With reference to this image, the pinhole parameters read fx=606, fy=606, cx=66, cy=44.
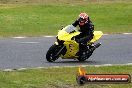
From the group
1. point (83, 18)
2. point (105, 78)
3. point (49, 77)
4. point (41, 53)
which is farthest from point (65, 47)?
point (105, 78)

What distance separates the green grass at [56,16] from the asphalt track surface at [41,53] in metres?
3.02

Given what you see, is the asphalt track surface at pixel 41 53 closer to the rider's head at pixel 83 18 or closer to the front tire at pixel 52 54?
the front tire at pixel 52 54

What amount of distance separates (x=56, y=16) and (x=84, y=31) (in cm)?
1606

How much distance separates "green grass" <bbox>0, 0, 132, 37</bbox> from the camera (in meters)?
28.7

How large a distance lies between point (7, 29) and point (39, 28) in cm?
173

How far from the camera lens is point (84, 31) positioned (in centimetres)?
1773

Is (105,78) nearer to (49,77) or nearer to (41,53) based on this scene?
(49,77)

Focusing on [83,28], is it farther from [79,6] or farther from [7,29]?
[79,6]

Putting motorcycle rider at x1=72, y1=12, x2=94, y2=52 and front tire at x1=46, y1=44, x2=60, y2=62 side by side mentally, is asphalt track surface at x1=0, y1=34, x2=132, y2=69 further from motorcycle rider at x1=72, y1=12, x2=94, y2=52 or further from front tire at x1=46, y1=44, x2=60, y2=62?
motorcycle rider at x1=72, y1=12, x2=94, y2=52

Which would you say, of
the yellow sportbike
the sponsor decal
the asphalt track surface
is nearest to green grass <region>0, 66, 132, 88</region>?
the asphalt track surface

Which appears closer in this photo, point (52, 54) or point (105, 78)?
point (105, 78)

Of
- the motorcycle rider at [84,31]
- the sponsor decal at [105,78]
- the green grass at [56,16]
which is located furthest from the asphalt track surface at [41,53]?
the sponsor decal at [105,78]

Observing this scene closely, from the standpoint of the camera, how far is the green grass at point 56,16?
94.0 feet

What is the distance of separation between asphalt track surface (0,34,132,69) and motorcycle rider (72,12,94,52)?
0.62 m
